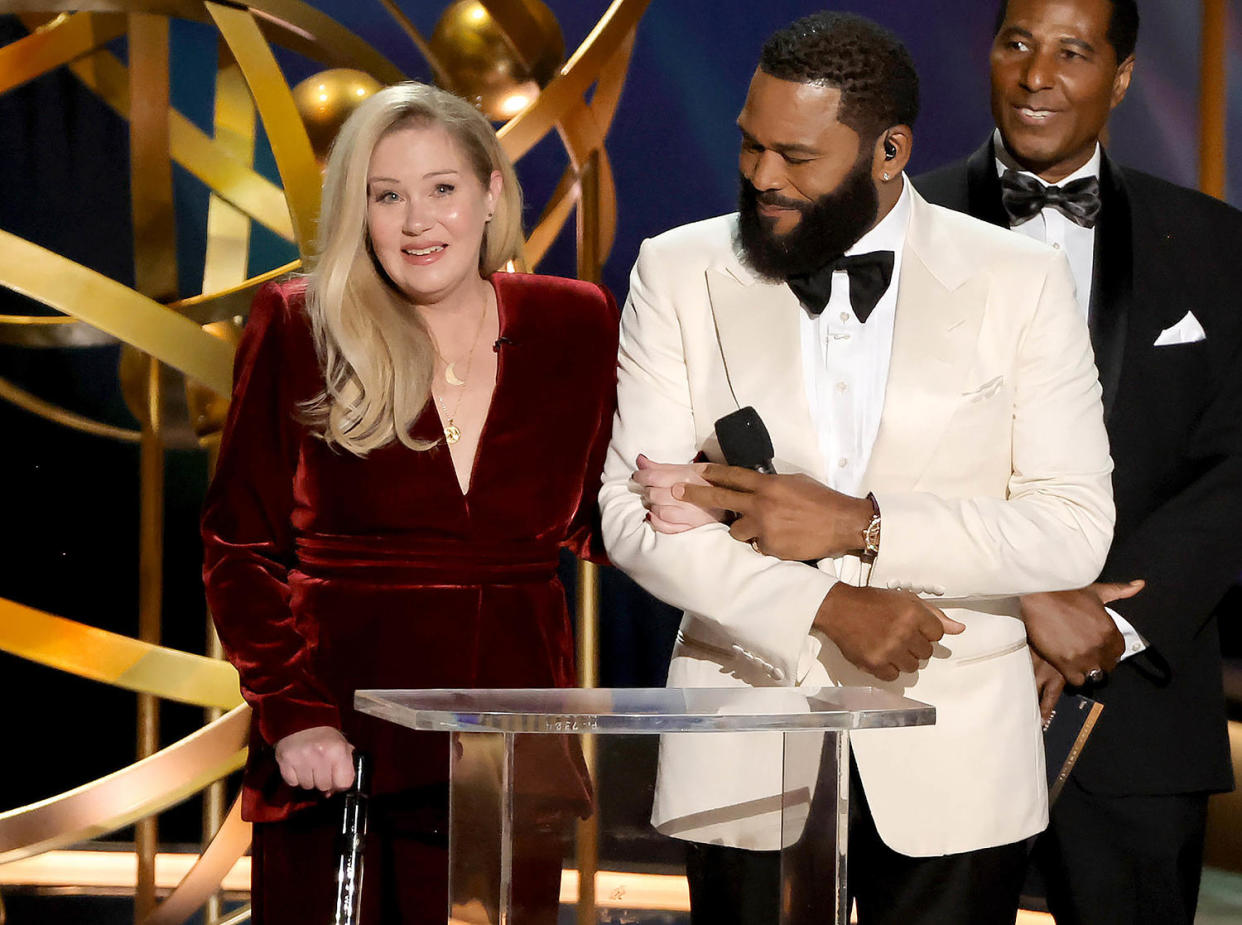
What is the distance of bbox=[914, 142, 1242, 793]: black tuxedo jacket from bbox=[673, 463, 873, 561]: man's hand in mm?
687

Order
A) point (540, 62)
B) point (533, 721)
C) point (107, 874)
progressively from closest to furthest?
1. point (533, 721)
2. point (540, 62)
3. point (107, 874)

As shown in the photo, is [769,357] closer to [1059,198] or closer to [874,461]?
[874,461]

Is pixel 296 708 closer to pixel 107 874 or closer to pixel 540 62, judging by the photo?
pixel 540 62

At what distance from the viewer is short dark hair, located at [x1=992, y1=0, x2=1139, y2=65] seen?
257 centimetres

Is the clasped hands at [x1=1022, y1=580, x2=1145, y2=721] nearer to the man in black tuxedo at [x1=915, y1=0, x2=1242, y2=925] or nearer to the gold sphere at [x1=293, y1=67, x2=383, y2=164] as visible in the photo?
the man in black tuxedo at [x1=915, y1=0, x2=1242, y2=925]

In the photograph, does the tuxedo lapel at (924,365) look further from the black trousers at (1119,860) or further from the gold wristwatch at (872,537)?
the black trousers at (1119,860)

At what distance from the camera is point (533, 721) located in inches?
59.7

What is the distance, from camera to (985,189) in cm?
264

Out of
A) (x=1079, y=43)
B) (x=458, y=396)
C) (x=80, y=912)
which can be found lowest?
(x=80, y=912)

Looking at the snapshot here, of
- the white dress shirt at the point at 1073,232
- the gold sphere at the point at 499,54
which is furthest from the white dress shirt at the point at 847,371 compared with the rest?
Answer: the gold sphere at the point at 499,54

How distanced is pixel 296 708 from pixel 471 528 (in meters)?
0.37

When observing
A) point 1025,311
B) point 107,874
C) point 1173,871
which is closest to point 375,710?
point 1025,311

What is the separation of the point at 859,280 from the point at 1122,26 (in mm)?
820

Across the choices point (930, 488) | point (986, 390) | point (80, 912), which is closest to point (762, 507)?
point (930, 488)
